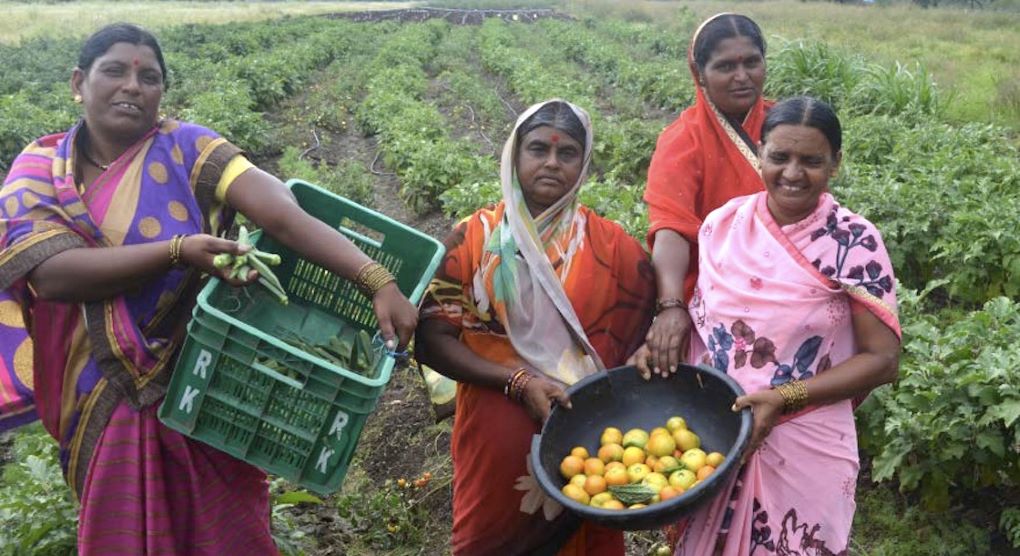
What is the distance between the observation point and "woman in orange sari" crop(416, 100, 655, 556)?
259 cm

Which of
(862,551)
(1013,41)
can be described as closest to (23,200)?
(862,551)

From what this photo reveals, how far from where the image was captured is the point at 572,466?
2.37 m

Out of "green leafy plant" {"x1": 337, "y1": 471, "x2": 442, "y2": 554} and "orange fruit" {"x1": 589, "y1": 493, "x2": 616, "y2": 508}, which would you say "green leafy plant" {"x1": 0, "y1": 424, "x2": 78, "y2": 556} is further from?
"orange fruit" {"x1": 589, "y1": 493, "x2": 616, "y2": 508}

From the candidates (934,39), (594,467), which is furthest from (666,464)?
(934,39)

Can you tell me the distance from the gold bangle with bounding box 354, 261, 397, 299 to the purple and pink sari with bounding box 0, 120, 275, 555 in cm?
48

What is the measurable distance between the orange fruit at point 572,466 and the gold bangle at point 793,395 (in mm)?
563

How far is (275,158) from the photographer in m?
11.2

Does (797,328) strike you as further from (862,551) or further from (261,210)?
(862,551)

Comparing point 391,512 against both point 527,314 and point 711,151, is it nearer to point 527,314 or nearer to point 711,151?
point 527,314

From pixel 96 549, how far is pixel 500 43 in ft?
79.3

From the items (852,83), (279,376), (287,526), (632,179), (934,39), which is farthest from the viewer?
(934,39)

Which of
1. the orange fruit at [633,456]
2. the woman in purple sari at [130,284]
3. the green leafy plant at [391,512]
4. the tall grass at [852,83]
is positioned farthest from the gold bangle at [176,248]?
the tall grass at [852,83]

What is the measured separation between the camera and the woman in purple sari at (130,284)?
2314mm

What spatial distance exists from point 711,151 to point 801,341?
82cm
